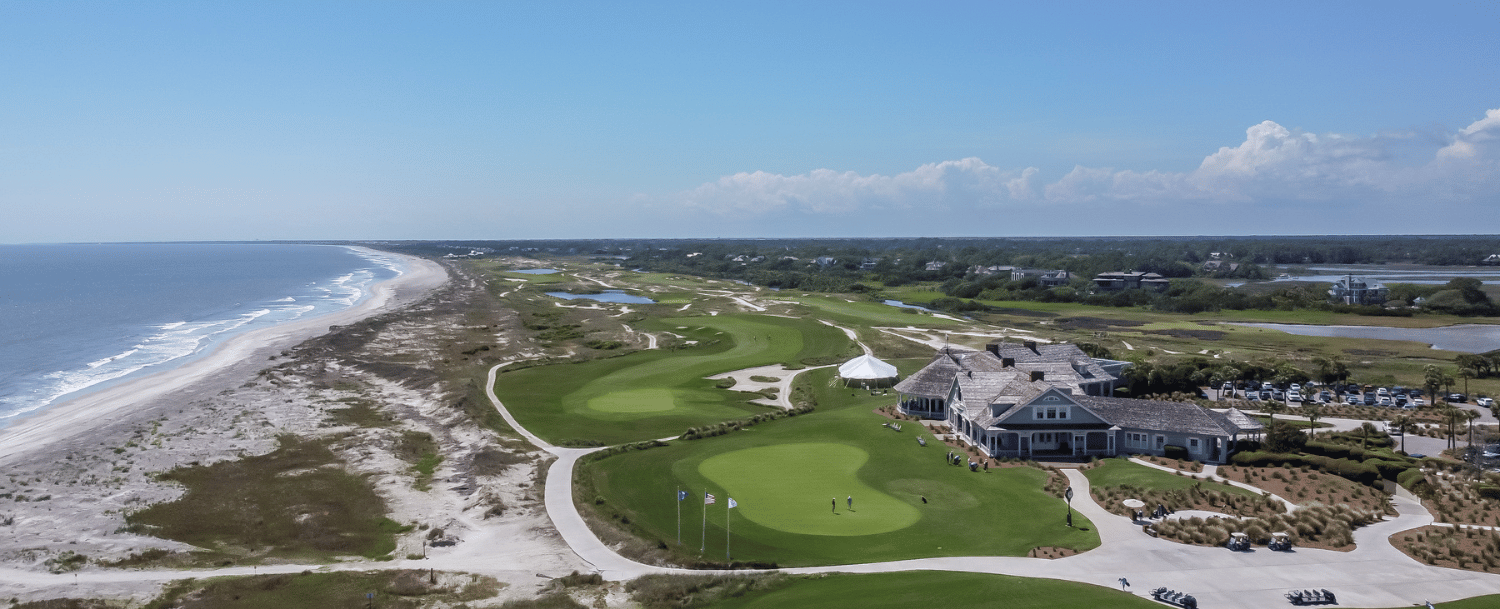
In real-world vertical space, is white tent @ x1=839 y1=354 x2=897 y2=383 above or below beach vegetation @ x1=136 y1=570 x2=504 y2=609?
→ above

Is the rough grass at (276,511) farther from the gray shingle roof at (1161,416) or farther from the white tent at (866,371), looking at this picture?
the white tent at (866,371)

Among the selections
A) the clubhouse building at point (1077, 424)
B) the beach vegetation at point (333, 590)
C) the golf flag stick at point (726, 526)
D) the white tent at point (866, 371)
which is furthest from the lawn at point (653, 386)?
the beach vegetation at point (333, 590)

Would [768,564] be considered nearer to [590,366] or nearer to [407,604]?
[407,604]

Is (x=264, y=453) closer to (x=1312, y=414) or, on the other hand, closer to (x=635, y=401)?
(x=635, y=401)

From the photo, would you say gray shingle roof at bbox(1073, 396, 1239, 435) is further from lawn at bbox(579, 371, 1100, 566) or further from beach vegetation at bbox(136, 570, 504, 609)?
beach vegetation at bbox(136, 570, 504, 609)

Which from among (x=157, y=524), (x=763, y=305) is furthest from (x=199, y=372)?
(x=763, y=305)

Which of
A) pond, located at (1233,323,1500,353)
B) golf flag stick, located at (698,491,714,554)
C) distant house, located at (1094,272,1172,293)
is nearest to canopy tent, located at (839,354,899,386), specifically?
golf flag stick, located at (698,491,714,554)

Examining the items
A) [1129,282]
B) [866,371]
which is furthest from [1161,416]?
[1129,282]
